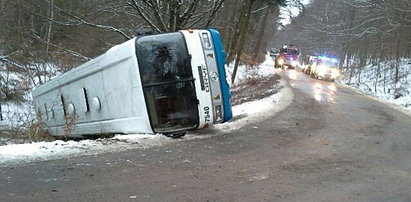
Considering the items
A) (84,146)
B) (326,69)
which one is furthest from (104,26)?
(326,69)

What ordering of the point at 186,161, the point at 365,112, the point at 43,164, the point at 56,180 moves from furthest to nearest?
1. the point at 365,112
2. the point at 186,161
3. the point at 43,164
4. the point at 56,180

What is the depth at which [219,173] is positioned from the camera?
20.3 ft

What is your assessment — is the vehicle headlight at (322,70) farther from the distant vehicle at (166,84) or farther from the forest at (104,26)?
the distant vehicle at (166,84)

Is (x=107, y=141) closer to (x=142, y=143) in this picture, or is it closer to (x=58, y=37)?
(x=142, y=143)

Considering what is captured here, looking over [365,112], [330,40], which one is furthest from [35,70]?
[330,40]

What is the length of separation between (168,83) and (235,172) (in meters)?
2.92

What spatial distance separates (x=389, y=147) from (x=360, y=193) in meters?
3.89

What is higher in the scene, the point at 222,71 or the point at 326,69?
the point at 222,71

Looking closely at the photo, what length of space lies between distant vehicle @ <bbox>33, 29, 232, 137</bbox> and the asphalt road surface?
2.03 feet

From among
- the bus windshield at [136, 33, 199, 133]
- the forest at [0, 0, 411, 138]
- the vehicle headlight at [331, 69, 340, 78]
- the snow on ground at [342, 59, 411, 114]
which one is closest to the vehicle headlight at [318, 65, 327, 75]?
the vehicle headlight at [331, 69, 340, 78]

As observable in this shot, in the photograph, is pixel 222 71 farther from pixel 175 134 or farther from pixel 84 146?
pixel 84 146

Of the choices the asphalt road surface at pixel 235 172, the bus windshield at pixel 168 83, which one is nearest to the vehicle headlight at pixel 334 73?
the asphalt road surface at pixel 235 172

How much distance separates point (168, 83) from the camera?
862cm

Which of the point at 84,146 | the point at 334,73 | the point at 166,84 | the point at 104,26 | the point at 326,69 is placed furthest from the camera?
the point at 334,73
